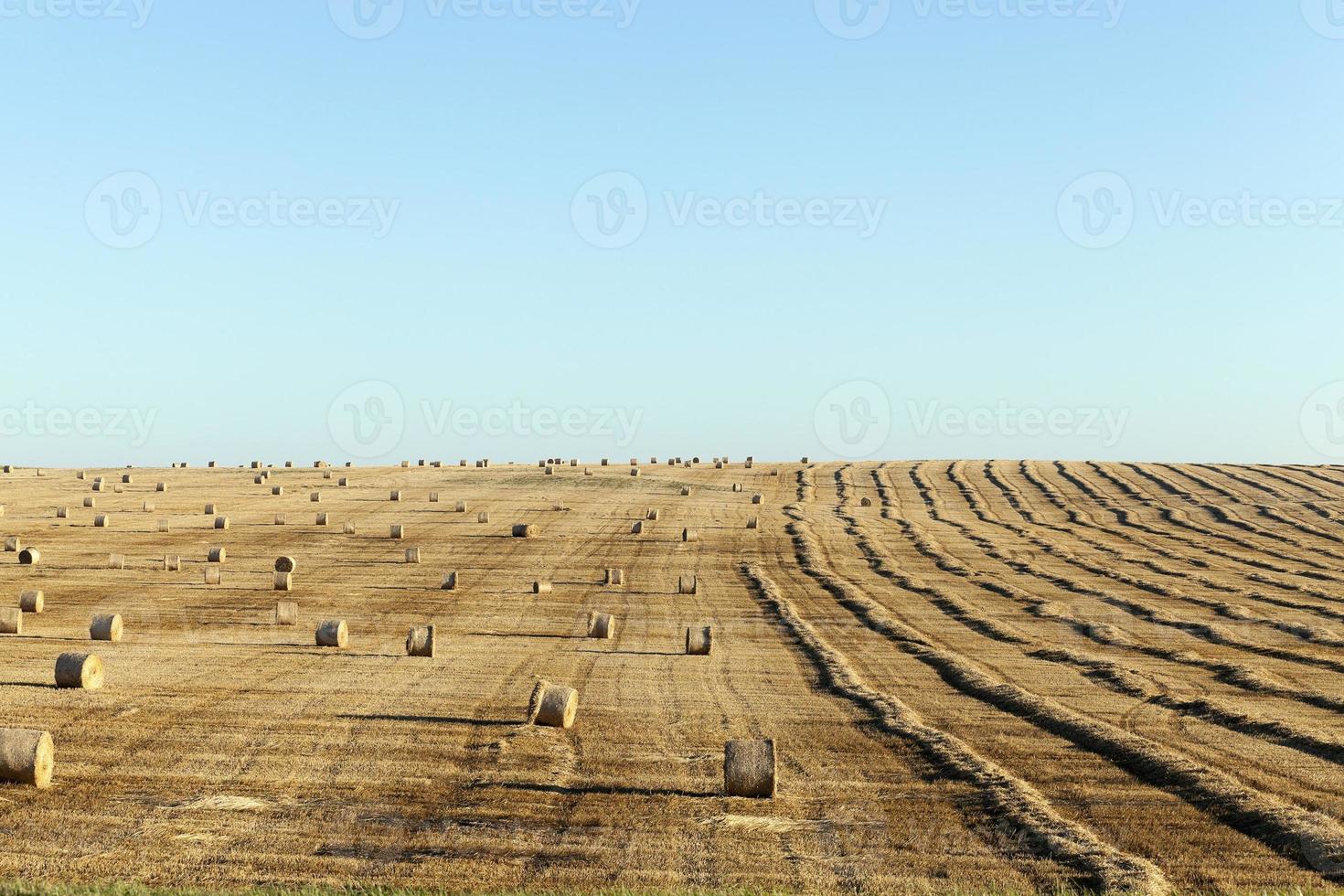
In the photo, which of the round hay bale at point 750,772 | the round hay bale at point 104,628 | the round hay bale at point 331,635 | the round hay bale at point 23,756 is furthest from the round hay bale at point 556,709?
the round hay bale at point 104,628

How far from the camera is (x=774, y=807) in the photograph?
57.0 feet

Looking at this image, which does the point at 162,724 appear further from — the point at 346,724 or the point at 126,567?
the point at 126,567

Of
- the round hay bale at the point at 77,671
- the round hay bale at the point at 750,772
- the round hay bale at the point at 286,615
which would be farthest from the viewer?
the round hay bale at the point at 286,615

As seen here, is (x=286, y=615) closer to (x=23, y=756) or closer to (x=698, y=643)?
(x=698, y=643)

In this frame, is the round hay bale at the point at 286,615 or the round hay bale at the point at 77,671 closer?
the round hay bale at the point at 77,671

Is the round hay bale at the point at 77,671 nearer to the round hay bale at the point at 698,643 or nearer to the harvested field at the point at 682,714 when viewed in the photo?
the harvested field at the point at 682,714

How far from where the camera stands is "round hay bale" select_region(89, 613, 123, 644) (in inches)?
1230

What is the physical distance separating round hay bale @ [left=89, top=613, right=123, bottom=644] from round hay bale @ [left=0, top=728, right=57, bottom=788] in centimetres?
1441

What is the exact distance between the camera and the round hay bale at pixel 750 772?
1759 cm

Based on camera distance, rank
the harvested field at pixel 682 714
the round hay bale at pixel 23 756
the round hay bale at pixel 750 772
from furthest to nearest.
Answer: the round hay bale at pixel 750 772, the round hay bale at pixel 23 756, the harvested field at pixel 682 714

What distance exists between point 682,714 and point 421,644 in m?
8.46

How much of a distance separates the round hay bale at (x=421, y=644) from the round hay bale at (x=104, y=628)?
22.3ft

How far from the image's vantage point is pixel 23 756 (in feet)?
57.0


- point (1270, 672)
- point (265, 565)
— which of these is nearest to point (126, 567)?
point (265, 565)
